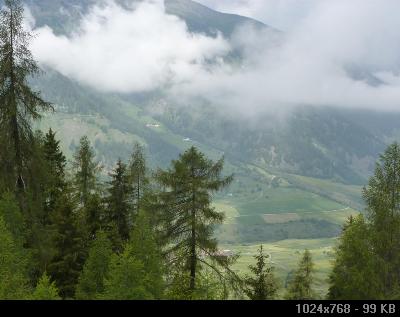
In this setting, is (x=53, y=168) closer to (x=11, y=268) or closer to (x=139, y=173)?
(x=139, y=173)

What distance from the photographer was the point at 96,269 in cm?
2872

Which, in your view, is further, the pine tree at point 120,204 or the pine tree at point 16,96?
the pine tree at point 120,204

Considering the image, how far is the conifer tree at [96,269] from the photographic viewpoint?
2817 cm

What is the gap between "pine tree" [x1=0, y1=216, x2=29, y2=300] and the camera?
20.0m

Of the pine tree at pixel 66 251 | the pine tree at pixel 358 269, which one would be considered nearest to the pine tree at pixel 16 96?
the pine tree at pixel 66 251

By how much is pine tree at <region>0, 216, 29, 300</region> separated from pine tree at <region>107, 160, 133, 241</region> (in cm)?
1003

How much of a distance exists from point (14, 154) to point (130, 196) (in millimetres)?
13062

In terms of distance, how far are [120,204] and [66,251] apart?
5.95 meters

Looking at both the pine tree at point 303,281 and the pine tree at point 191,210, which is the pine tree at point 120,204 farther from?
the pine tree at point 303,281

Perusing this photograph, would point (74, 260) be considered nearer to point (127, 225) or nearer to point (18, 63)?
point (127, 225)

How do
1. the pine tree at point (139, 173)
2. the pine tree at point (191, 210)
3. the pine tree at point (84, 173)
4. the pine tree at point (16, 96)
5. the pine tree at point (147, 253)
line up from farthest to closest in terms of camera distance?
the pine tree at point (84, 173), the pine tree at point (139, 173), the pine tree at point (191, 210), the pine tree at point (147, 253), the pine tree at point (16, 96)

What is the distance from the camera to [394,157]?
36.6 m

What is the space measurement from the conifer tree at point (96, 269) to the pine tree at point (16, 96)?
5.71 m
